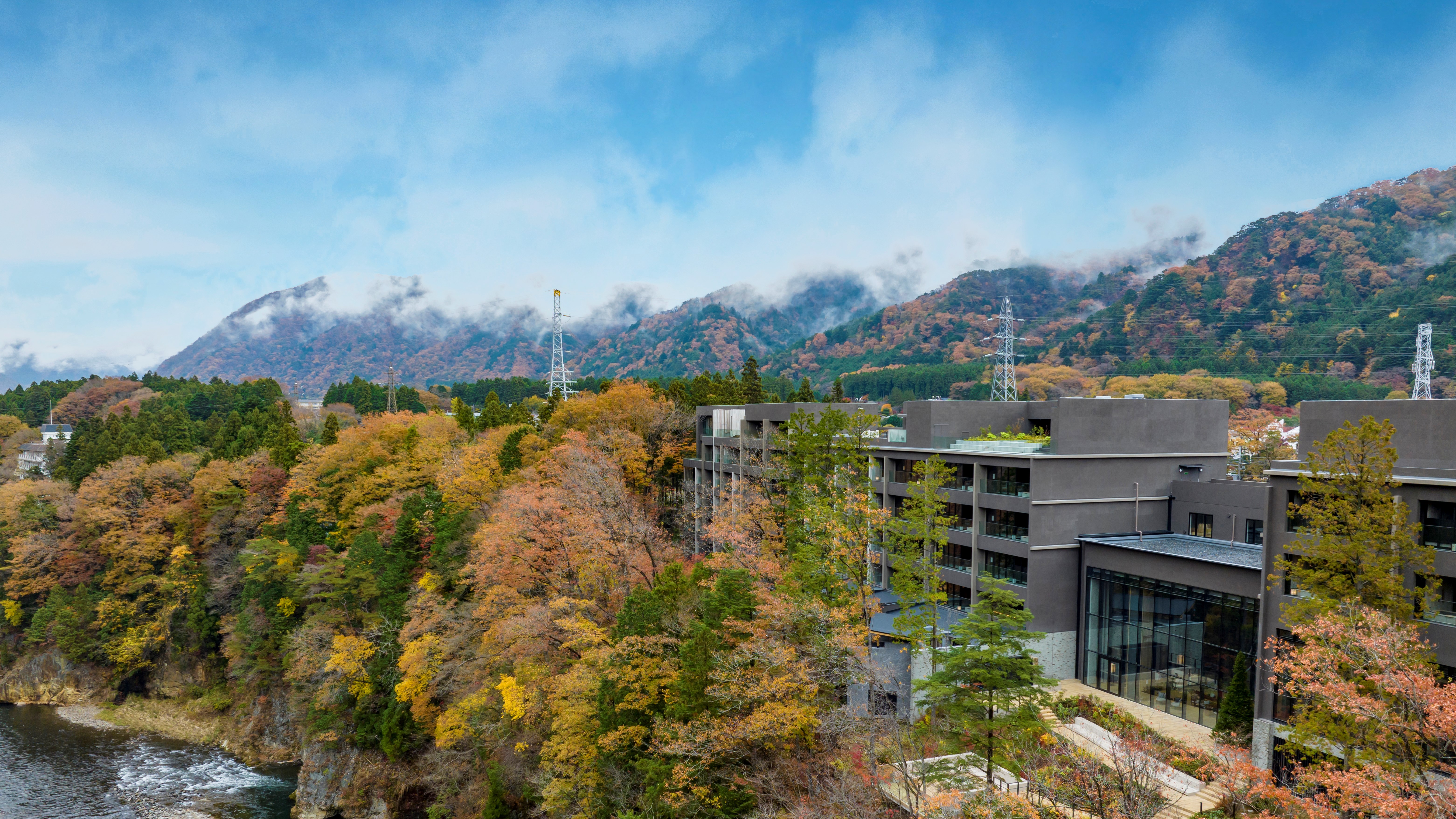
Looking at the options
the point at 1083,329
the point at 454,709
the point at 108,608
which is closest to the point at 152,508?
the point at 108,608

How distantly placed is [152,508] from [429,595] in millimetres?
38192

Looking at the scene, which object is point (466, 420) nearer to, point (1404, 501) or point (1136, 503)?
point (1136, 503)

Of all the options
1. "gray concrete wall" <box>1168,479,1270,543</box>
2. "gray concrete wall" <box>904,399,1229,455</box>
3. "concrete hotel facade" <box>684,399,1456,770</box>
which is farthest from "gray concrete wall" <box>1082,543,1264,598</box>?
"gray concrete wall" <box>1168,479,1270,543</box>

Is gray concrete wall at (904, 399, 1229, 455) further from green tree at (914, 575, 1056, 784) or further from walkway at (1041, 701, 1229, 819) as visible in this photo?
green tree at (914, 575, 1056, 784)

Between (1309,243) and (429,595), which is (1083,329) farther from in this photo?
(429,595)

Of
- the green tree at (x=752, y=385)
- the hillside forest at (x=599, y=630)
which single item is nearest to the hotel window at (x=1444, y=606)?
the hillside forest at (x=599, y=630)

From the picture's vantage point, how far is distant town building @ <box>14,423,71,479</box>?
278ft

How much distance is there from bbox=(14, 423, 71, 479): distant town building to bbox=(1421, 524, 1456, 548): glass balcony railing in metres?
108

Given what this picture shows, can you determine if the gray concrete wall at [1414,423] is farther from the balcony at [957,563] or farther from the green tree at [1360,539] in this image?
the balcony at [957,563]

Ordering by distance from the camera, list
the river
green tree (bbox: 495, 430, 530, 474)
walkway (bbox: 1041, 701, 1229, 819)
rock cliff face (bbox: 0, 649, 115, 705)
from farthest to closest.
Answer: rock cliff face (bbox: 0, 649, 115, 705) → green tree (bbox: 495, 430, 530, 474) → the river → walkway (bbox: 1041, 701, 1229, 819)

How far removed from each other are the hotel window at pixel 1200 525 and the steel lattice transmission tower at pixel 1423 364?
161 feet

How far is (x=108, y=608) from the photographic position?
57.5 m

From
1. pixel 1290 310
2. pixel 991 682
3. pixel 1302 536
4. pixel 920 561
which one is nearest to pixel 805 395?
pixel 920 561

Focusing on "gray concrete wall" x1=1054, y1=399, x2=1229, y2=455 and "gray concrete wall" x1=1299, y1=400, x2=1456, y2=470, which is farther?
"gray concrete wall" x1=1054, y1=399, x2=1229, y2=455
